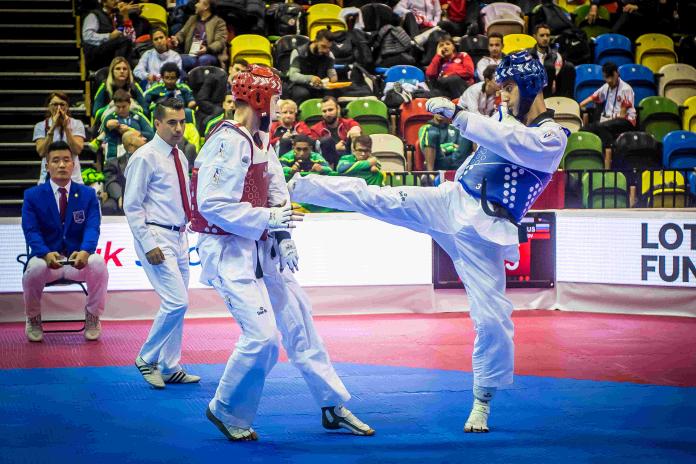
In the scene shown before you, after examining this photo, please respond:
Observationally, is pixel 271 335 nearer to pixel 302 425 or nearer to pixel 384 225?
pixel 302 425

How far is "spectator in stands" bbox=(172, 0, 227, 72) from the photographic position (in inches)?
535

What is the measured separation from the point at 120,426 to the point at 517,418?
8.35ft

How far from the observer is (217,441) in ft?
18.0

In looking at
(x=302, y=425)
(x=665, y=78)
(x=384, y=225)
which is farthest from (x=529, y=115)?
(x=665, y=78)

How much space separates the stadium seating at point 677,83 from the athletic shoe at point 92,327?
9524 millimetres

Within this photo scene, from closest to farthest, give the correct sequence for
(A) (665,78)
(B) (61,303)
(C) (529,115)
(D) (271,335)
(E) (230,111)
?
(D) (271,335), (C) (529,115), (B) (61,303), (E) (230,111), (A) (665,78)

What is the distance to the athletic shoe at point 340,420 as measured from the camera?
223 inches

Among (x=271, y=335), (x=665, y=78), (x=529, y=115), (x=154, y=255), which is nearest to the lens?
(x=271, y=335)

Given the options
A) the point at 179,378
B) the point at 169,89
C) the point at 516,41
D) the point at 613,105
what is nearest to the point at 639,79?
the point at 613,105

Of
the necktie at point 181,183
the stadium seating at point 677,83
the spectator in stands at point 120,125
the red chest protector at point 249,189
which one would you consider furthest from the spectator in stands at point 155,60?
the red chest protector at point 249,189

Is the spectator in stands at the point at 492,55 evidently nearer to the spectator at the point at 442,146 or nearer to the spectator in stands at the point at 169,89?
the spectator at the point at 442,146

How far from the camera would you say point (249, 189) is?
17.5ft

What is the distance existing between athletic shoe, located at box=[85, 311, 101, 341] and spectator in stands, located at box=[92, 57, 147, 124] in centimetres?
340

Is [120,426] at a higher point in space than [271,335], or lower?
lower
